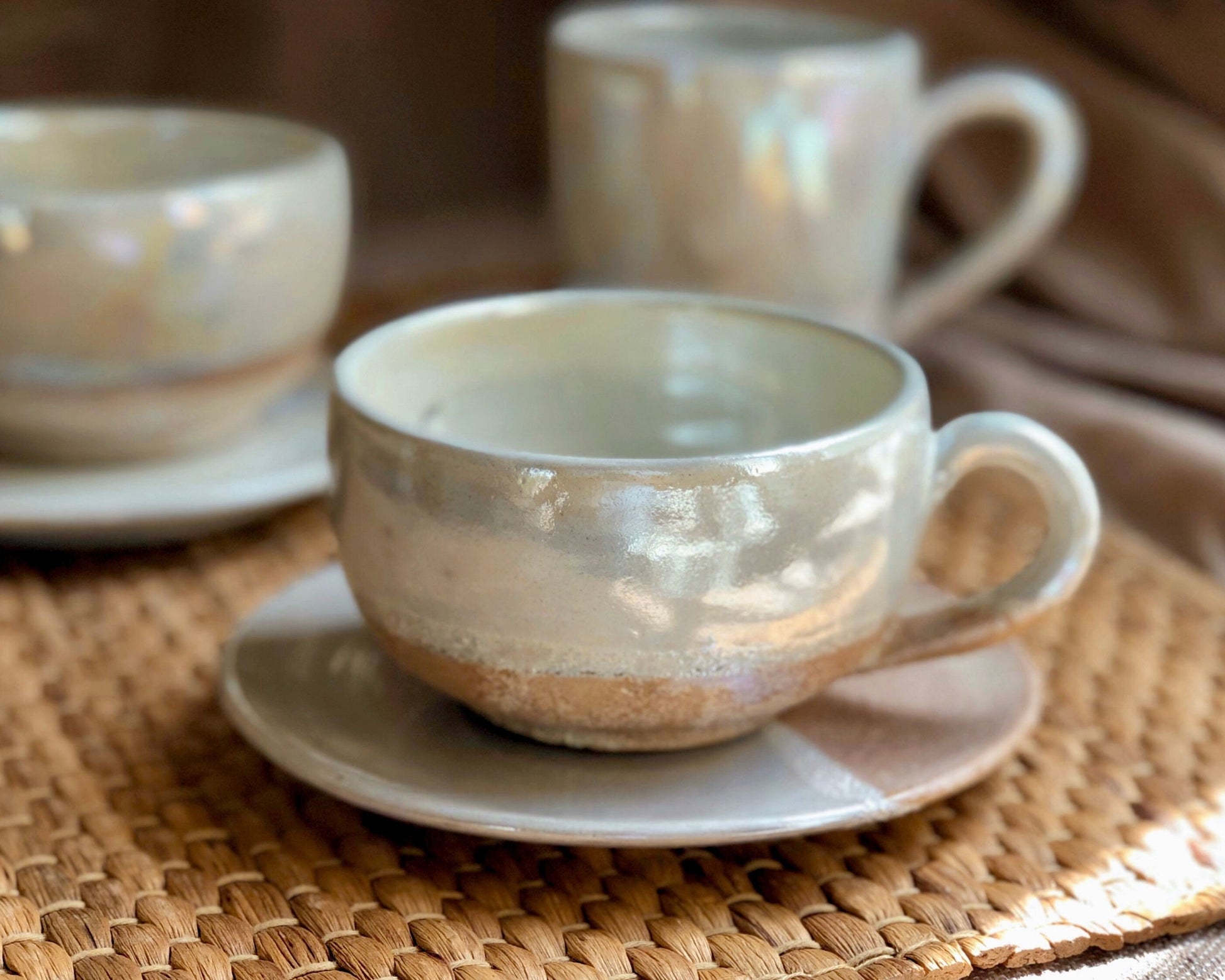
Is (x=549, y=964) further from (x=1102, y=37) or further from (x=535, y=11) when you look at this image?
(x=535, y=11)

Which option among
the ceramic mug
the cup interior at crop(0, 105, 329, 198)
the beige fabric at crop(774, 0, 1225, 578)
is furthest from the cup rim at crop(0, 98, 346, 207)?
the beige fabric at crop(774, 0, 1225, 578)

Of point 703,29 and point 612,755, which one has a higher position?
point 703,29

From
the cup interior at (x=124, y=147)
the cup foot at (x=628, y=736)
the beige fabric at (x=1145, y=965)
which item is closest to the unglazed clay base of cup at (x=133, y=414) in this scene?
the cup interior at (x=124, y=147)

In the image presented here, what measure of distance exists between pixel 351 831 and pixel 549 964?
77 mm

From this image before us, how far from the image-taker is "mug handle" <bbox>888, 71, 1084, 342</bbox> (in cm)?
70

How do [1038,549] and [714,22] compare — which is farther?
[714,22]

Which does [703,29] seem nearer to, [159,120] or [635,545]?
[159,120]

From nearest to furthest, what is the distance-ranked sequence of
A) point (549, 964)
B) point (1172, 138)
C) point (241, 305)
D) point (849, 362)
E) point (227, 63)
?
1. point (549, 964)
2. point (849, 362)
3. point (241, 305)
4. point (1172, 138)
5. point (227, 63)

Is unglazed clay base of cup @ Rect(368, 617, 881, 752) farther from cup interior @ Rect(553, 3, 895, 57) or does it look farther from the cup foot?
cup interior @ Rect(553, 3, 895, 57)

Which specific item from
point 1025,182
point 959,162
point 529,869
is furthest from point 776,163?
point 529,869

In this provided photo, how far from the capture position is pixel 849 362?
0.46 meters

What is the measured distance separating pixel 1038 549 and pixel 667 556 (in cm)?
12

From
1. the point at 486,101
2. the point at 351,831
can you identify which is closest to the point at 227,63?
the point at 486,101

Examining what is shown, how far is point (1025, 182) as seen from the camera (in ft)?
2.35
